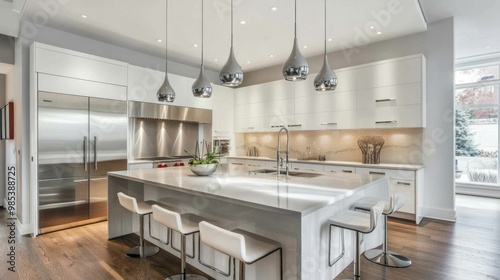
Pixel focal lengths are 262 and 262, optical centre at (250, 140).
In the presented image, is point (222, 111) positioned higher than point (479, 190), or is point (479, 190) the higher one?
point (222, 111)

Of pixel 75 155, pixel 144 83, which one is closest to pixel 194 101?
pixel 144 83

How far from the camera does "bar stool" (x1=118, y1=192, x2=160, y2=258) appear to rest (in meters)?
2.51

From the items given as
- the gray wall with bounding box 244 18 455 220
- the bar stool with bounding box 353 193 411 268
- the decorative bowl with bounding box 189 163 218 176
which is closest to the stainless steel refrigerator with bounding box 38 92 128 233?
the decorative bowl with bounding box 189 163 218 176

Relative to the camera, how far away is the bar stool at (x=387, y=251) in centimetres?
243

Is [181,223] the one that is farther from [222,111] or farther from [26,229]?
[222,111]

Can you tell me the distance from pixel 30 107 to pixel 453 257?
535cm

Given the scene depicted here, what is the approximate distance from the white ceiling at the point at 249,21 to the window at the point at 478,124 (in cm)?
106

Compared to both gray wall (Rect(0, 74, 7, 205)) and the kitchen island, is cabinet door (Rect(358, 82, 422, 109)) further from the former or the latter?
gray wall (Rect(0, 74, 7, 205))

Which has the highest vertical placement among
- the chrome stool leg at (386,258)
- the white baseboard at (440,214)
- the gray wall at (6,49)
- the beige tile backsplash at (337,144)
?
the gray wall at (6,49)

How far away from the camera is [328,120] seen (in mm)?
4859

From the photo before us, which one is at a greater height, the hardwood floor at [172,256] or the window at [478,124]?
the window at [478,124]

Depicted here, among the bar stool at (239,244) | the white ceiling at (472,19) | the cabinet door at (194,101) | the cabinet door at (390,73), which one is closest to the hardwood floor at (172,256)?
the bar stool at (239,244)

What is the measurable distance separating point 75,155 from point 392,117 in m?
4.81

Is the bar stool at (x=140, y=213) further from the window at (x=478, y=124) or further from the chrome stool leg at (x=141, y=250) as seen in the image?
the window at (x=478, y=124)
